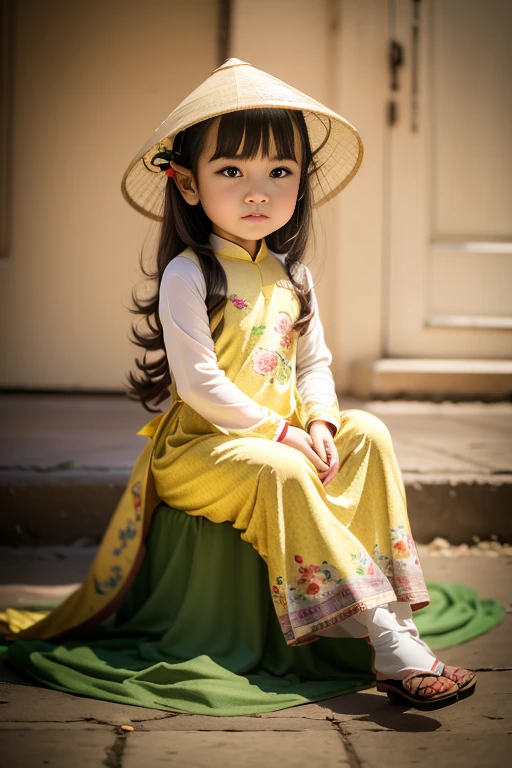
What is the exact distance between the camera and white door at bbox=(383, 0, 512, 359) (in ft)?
13.8

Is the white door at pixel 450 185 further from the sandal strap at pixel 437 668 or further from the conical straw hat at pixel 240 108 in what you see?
the sandal strap at pixel 437 668

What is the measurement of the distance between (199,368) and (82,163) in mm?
2667

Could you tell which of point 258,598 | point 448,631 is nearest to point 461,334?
point 448,631

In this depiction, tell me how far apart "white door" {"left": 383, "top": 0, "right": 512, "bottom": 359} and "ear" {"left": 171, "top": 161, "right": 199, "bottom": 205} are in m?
2.26

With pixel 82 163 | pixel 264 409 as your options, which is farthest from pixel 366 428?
pixel 82 163

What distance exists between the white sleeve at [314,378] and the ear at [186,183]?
326 mm

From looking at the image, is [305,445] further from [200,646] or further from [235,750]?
[235,750]

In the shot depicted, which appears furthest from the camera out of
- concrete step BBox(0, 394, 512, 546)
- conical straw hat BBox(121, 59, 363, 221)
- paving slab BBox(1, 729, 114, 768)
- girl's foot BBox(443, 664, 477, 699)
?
concrete step BBox(0, 394, 512, 546)

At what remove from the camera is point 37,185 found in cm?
435

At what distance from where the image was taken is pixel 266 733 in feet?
5.42

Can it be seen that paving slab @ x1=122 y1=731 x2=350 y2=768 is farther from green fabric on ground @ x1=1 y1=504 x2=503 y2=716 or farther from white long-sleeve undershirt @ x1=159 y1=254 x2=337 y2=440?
white long-sleeve undershirt @ x1=159 y1=254 x2=337 y2=440

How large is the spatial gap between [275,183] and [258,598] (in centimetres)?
86

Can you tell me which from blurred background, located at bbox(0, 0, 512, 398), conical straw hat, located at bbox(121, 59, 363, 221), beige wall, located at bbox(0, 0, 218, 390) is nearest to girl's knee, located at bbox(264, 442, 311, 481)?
conical straw hat, located at bbox(121, 59, 363, 221)

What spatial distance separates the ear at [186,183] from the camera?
2.07 m
